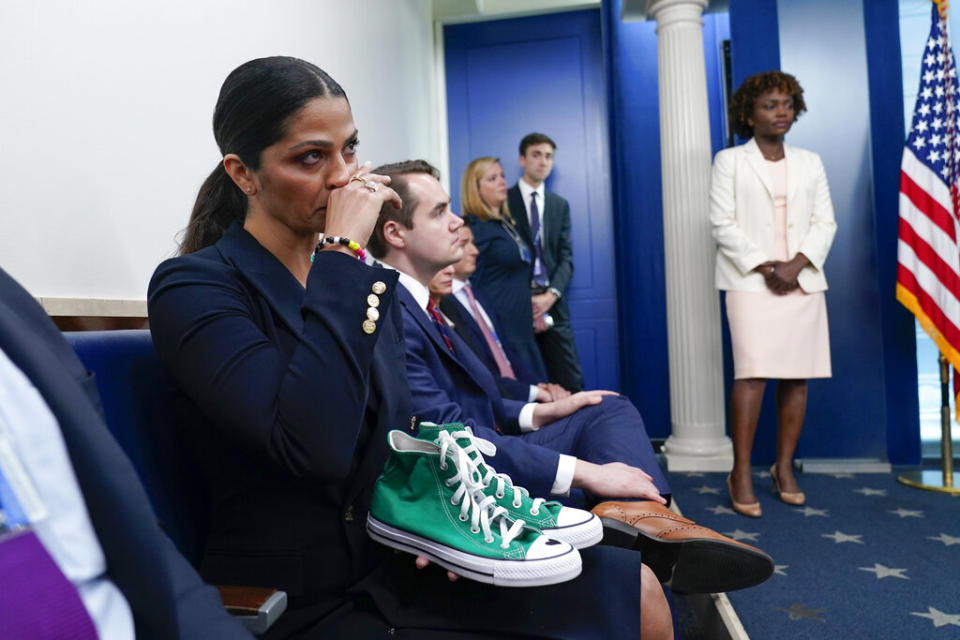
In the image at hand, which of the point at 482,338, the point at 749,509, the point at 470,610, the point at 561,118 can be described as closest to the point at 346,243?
the point at 470,610

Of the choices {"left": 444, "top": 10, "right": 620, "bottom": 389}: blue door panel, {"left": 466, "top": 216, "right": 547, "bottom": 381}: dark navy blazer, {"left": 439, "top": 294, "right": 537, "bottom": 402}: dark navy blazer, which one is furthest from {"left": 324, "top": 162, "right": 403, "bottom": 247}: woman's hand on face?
{"left": 444, "top": 10, "right": 620, "bottom": 389}: blue door panel

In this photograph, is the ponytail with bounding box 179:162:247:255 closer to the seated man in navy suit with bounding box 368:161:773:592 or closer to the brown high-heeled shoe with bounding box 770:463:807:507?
the seated man in navy suit with bounding box 368:161:773:592

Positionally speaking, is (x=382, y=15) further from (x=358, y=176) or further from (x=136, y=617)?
(x=136, y=617)

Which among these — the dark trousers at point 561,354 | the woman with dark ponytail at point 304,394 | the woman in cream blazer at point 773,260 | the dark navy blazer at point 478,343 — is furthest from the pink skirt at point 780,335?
the woman with dark ponytail at point 304,394

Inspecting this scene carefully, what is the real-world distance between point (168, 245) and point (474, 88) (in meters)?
4.15

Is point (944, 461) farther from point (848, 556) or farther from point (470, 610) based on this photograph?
point (470, 610)

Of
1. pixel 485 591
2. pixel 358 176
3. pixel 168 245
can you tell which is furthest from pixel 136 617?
pixel 168 245

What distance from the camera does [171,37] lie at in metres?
1.63

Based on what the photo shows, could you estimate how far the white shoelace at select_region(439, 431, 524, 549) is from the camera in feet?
2.81

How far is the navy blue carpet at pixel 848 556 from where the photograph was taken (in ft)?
5.98

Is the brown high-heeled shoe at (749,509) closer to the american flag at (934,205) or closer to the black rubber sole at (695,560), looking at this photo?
the american flag at (934,205)

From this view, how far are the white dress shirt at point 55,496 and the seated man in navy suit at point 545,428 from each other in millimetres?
866

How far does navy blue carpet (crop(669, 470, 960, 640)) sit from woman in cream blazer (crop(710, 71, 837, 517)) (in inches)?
8.2

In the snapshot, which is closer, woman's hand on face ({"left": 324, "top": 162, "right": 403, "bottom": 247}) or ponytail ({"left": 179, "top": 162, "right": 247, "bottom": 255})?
woman's hand on face ({"left": 324, "top": 162, "right": 403, "bottom": 247})
